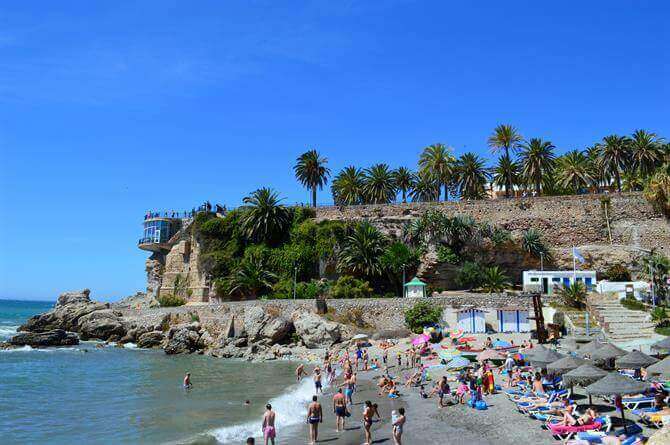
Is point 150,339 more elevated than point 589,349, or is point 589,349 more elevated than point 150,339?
point 589,349

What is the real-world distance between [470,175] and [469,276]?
44.4ft

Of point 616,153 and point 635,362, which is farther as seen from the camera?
point 616,153

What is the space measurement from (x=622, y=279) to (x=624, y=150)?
14592mm

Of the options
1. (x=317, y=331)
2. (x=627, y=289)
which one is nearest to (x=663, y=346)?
(x=627, y=289)

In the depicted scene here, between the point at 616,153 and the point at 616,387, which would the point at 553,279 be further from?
the point at 616,387

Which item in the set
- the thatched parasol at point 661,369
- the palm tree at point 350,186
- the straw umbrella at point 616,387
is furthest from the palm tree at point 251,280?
the straw umbrella at point 616,387

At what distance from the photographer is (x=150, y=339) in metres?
43.4

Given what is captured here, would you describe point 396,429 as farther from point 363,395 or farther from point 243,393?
point 243,393

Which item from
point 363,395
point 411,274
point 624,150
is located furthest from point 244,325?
point 624,150

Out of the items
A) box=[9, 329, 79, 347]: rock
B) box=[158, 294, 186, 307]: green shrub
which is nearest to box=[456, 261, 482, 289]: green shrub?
box=[158, 294, 186, 307]: green shrub

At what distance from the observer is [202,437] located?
1645 centimetres

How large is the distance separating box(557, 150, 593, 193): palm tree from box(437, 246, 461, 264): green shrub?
14.9 metres

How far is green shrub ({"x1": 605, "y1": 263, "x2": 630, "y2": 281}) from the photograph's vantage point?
4006cm

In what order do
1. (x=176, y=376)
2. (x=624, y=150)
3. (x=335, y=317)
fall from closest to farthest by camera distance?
(x=176, y=376) → (x=335, y=317) → (x=624, y=150)
